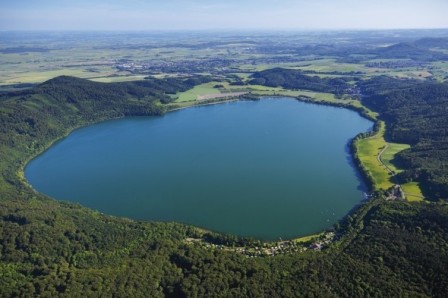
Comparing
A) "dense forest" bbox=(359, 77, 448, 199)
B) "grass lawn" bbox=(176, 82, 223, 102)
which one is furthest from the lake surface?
"grass lawn" bbox=(176, 82, 223, 102)

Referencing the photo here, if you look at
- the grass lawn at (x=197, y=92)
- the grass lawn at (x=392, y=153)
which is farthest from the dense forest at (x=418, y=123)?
the grass lawn at (x=197, y=92)

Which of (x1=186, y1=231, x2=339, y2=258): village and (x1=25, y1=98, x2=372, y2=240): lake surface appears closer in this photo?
(x1=186, y1=231, x2=339, y2=258): village

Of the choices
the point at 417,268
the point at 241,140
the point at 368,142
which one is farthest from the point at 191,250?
the point at 368,142

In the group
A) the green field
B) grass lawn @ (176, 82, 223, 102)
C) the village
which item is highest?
grass lawn @ (176, 82, 223, 102)

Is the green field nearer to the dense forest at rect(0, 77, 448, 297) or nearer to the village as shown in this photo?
the dense forest at rect(0, 77, 448, 297)

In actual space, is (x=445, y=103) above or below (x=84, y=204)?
above

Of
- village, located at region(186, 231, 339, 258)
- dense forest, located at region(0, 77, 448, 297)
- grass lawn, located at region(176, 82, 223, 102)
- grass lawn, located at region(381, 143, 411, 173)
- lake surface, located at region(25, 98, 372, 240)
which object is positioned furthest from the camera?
grass lawn, located at region(176, 82, 223, 102)

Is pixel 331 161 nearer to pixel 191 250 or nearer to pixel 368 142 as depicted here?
pixel 368 142
